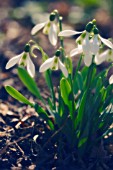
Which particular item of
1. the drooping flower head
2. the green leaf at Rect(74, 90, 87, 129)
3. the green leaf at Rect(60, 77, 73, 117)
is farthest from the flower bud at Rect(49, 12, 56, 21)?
the green leaf at Rect(74, 90, 87, 129)

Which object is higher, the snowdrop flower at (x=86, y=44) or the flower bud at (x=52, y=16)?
the flower bud at (x=52, y=16)

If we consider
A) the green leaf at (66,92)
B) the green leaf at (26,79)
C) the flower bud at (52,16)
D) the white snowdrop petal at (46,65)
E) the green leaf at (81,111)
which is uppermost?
the flower bud at (52,16)

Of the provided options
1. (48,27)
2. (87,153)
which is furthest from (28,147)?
(48,27)

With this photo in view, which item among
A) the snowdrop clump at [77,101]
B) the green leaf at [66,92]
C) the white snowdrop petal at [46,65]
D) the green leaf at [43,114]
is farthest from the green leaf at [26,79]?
the white snowdrop petal at [46,65]

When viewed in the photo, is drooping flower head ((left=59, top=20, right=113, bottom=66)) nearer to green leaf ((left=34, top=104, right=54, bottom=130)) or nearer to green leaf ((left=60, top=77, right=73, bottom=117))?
green leaf ((left=60, top=77, right=73, bottom=117))

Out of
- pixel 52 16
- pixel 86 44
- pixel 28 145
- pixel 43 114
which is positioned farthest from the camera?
pixel 28 145

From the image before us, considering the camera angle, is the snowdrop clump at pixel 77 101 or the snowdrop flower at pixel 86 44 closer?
the snowdrop flower at pixel 86 44

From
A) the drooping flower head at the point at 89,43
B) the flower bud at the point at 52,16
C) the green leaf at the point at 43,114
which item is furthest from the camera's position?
the green leaf at the point at 43,114

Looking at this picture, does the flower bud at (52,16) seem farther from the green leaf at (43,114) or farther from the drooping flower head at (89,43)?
the green leaf at (43,114)

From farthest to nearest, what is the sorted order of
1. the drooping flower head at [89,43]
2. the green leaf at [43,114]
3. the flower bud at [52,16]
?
the green leaf at [43,114]
the flower bud at [52,16]
the drooping flower head at [89,43]

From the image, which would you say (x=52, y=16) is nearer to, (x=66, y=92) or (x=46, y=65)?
(x=46, y=65)

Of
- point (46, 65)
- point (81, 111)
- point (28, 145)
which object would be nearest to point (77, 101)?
point (81, 111)
